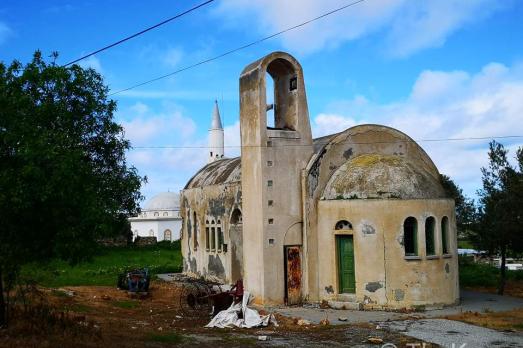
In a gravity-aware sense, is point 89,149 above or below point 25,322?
above

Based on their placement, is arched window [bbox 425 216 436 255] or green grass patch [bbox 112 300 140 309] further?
green grass patch [bbox 112 300 140 309]

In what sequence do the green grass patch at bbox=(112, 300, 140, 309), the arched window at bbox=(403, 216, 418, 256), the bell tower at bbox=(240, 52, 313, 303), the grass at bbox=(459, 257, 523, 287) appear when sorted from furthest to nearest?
the grass at bbox=(459, 257, 523, 287) → the green grass patch at bbox=(112, 300, 140, 309) → the bell tower at bbox=(240, 52, 313, 303) → the arched window at bbox=(403, 216, 418, 256)

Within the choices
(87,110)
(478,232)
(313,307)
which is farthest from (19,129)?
(478,232)

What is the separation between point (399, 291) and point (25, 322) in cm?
1151

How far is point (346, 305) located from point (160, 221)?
69435 millimetres

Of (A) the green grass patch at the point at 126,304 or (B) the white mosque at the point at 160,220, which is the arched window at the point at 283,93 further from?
(B) the white mosque at the point at 160,220

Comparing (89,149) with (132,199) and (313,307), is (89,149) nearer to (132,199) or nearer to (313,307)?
(132,199)

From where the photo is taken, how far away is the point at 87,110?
16891 mm

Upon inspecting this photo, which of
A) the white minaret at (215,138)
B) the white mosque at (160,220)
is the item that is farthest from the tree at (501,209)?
the white mosque at (160,220)

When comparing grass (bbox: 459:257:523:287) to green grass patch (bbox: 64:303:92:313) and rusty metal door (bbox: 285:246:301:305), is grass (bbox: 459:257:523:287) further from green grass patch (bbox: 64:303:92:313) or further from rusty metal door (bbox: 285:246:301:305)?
green grass patch (bbox: 64:303:92:313)

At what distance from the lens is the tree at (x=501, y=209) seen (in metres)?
A: 21.8

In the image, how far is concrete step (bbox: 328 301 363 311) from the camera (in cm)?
1942

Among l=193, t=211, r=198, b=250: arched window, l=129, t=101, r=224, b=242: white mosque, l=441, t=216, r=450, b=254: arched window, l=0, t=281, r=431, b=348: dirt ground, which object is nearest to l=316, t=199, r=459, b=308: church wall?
l=441, t=216, r=450, b=254: arched window

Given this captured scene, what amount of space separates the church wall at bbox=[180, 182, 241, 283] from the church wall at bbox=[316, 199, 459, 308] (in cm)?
677
